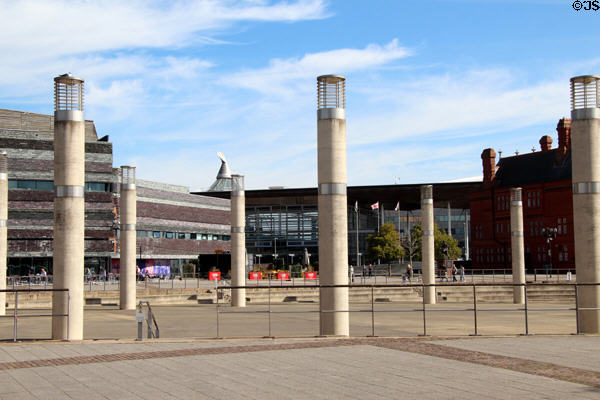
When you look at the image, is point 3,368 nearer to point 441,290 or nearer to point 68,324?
point 68,324

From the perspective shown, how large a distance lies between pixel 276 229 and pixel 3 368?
356ft

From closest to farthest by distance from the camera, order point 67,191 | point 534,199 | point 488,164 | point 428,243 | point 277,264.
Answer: point 67,191 < point 428,243 < point 534,199 < point 488,164 < point 277,264

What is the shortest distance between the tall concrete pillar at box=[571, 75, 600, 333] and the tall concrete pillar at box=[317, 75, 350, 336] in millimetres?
7249

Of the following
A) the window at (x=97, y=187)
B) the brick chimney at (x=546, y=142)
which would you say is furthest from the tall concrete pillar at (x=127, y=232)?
the brick chimney at (x=546, y=142)

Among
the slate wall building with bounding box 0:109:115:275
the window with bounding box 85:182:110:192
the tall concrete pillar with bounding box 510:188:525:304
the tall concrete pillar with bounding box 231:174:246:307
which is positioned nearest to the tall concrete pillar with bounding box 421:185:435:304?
the tall concrete pillar with bounding box 510:188:525:304

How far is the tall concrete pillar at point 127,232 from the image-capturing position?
34.3 metres

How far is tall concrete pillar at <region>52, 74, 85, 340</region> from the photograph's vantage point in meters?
18.2

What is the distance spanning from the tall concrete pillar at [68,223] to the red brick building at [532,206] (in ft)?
179

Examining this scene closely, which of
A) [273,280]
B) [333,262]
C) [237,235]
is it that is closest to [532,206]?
[273,280]

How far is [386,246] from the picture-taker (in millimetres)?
83625

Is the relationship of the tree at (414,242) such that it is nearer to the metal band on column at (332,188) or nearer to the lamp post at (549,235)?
the lamp post at (549,235)

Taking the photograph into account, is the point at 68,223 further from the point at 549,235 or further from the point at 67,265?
the point at 549,235

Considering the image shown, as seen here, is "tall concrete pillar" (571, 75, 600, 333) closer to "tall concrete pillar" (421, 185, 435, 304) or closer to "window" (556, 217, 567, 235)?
"tall concrete pillar" (421, 185, 435, 304)

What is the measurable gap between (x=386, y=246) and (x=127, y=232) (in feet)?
174
